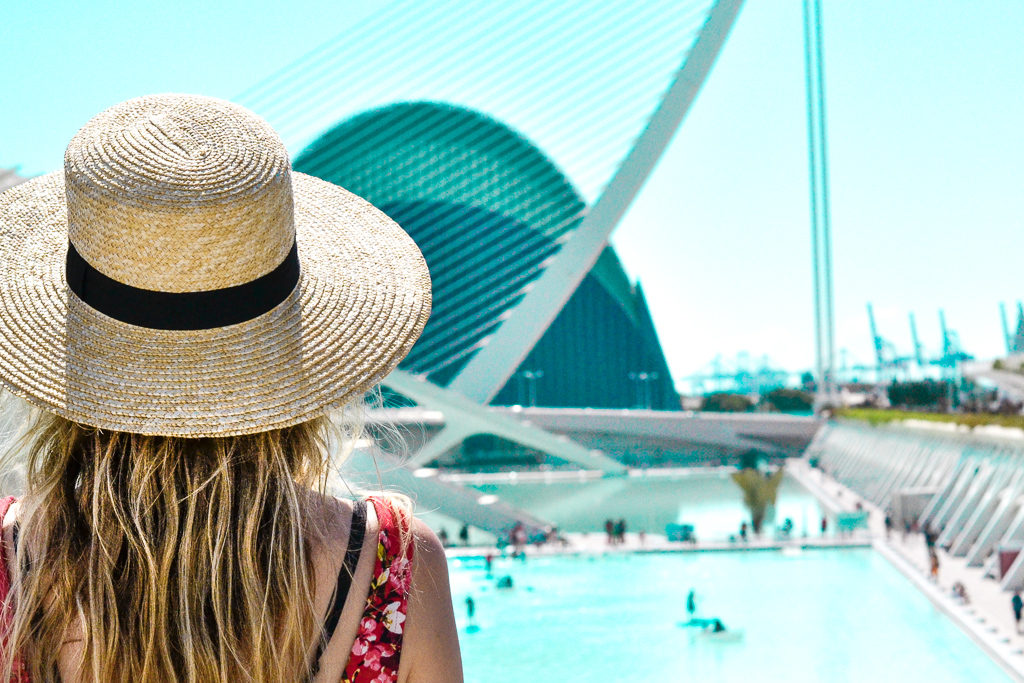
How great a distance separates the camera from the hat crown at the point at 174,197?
0.73 metres

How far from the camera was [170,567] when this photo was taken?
2.49 feet

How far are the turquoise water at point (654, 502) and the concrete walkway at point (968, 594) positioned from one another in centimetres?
A: 143

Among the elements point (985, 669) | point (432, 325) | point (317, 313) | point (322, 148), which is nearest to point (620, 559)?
point (985, 669)

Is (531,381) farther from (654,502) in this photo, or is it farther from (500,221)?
(654,502)

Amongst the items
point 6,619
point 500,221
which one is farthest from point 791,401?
point 6,619

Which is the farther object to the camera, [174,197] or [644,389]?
[644,389]

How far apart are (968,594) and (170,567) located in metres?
9.71

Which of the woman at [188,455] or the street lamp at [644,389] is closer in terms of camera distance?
the woman at [188,455]

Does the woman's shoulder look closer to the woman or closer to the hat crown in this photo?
the woman

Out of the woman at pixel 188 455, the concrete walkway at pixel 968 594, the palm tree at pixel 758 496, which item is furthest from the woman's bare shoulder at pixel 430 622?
the palm tree at pixel 758 496

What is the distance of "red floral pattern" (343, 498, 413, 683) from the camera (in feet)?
2.52

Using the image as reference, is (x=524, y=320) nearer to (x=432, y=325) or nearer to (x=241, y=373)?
(x=432, y=325)

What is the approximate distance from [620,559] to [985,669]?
5765mm

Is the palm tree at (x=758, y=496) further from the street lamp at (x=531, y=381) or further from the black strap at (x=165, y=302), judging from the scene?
the street lamp at (x=531, y=381)
